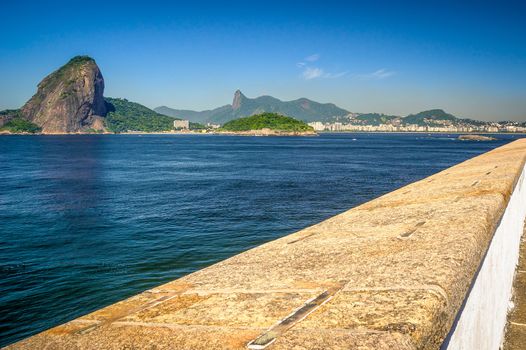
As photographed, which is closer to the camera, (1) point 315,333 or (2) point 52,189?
(1) point 315,333

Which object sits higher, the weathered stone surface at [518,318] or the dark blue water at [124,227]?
the weathered stone surface at [518,318]

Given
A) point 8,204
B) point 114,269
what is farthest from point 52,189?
point 114,269

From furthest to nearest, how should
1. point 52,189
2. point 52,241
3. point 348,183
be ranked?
point 348,183 → point 52,189 → point 52,241

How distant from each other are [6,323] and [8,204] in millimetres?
19532

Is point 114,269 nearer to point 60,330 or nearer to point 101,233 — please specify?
point 101,233

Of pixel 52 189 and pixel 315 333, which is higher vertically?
pixel 315 333


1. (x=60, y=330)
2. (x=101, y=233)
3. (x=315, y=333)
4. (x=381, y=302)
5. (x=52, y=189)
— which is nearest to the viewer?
(x=315, y=333)

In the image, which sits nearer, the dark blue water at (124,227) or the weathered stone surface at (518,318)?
the weathered stone surface at (518,318)

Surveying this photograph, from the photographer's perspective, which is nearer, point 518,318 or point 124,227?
point 518,318

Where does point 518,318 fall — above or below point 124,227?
above

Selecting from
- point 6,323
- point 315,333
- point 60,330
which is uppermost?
point 315,333

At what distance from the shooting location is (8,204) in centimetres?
2675

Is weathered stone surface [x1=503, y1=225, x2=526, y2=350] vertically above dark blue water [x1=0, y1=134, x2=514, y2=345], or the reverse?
weathered stone surface [x1=503, y1=225, x2=526, y2=350]

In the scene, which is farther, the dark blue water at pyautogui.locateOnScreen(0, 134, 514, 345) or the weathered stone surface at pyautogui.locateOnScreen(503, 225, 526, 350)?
the dark blue water at pyautogui.locateOnScreen(0, 134, 514, 345)
